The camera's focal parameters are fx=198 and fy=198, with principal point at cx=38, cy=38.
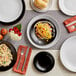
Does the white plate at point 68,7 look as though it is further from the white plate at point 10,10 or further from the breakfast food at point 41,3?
the white plate at point 10,10

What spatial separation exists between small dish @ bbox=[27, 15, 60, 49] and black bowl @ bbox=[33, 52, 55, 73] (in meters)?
0.06

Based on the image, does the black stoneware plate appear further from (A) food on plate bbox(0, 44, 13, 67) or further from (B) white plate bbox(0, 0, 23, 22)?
(A) food on plate bbox(0, 44, 13, 67)

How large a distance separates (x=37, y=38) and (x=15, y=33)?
0.55ft

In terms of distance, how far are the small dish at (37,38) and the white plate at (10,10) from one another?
12cm

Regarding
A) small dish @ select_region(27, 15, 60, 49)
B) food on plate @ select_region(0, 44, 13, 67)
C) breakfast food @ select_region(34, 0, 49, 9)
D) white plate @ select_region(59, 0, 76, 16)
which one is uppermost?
breakfast food @ select_region(34, 0, 49, 9)

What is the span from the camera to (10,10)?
1.45 metres

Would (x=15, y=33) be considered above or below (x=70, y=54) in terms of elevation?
above

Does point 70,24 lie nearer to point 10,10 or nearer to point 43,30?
point 43,30

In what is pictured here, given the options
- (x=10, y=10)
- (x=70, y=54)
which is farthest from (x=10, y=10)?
(x=70, y=54)

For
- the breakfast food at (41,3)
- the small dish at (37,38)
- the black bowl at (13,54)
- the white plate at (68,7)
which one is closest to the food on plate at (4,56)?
the black bowl at (13,54)

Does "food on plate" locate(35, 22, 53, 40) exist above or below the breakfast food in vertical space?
below

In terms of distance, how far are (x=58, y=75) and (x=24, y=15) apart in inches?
19.9

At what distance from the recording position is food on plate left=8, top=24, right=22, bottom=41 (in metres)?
1.38

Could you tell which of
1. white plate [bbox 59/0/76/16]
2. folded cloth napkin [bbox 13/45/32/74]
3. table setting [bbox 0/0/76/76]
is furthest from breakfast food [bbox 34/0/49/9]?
folded cloth napkin [bbox 13/45/32/74]
